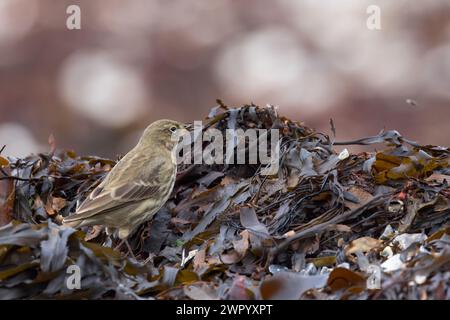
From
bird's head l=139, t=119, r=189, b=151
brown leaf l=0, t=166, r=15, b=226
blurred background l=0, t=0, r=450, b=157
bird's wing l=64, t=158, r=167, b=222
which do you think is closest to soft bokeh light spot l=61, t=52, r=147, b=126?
blurred background l=0, t=0, r=450, b=157

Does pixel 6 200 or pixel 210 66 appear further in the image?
pixel 210 66

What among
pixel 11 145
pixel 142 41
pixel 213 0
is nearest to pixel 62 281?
pixel 11 145

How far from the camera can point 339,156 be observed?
204 inches

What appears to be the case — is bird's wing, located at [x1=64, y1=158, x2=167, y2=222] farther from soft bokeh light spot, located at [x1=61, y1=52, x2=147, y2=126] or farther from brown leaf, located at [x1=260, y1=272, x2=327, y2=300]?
soft bokeh light spot, located at [x1=61, y1=52, x2=147, y2=126]

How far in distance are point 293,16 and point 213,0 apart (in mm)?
1047

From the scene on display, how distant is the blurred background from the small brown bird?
313 cm

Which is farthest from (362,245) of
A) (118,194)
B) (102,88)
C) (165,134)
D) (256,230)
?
(102,88)

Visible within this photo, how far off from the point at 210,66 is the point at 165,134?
4173 mm

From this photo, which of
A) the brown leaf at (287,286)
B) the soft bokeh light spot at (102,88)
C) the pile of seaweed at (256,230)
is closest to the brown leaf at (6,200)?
the pile of seaweed at (256,230)

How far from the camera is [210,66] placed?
33.5ft

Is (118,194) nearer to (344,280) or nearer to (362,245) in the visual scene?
(362,245)

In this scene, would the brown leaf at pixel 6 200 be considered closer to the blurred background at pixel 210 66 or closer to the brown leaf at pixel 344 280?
the brown leaf at pixel 344 280

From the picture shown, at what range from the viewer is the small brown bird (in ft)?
17.6

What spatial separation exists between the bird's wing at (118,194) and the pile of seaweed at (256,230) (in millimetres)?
163
